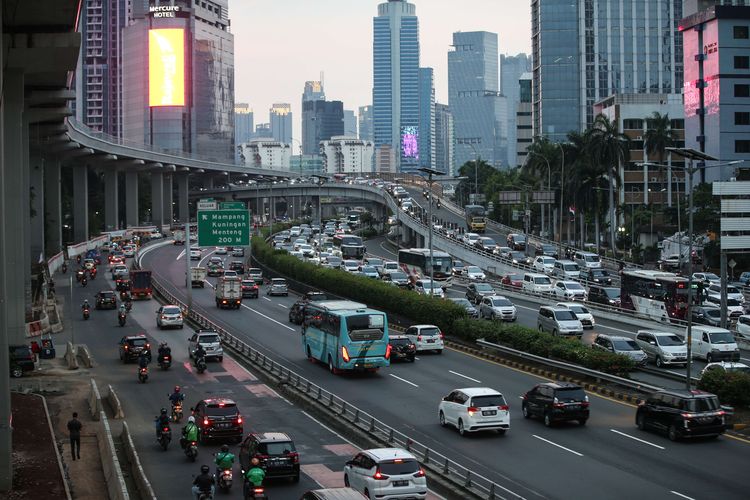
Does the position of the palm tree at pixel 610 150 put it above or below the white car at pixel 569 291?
above

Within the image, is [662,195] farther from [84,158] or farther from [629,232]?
[84,158]

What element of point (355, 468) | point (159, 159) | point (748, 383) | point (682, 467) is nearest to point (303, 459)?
point (355, 468)

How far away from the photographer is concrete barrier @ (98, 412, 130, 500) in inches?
879

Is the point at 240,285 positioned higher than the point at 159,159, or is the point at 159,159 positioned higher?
the point at 159,159

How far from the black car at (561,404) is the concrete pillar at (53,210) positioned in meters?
98.7

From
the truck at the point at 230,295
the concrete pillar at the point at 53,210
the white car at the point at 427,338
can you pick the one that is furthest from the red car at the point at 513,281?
the concrete pillar at the point at 53,210

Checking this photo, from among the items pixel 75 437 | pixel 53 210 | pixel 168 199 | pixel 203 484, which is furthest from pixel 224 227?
pixel 168 199

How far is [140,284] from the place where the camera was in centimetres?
7869

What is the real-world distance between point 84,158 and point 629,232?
224 feet

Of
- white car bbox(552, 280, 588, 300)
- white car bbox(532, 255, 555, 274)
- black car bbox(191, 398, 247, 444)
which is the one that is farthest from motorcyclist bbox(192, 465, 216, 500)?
white car bbox(532, 255, 555, 274)

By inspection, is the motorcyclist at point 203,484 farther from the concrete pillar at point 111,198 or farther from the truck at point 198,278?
the concrete pillar at point 111,198

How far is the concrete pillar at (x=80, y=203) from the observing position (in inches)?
5172

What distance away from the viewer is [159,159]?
153000 mm

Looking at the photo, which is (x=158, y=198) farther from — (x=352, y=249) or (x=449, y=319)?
(x=449, y=319)
